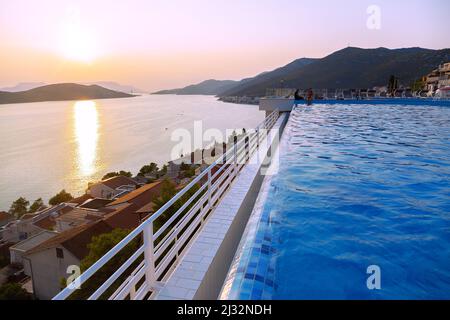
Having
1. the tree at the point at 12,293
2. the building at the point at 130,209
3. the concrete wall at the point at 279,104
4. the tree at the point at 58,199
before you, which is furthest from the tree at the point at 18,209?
the concrete wall at the point at 279,104

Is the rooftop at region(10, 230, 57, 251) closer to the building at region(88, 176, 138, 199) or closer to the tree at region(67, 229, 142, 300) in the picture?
the building at region(88, 176, 138, 199)

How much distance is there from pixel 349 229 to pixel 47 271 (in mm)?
26286

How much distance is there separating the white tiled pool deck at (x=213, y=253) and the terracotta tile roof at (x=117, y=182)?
42.0 m

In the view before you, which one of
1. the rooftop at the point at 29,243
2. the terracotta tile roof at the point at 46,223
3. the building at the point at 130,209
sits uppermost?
the building at the point at 130,209

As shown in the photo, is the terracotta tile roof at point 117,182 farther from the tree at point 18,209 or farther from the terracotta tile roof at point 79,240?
the terracotta tile roof at point 79,240

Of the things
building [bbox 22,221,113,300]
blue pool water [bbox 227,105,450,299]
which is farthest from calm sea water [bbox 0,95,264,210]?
blue pool water [bbox 227,105,450,299]

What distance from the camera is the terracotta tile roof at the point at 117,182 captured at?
43931 millimetres

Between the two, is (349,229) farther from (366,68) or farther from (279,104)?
(366,68)

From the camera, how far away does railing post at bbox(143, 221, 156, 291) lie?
2.57 metres

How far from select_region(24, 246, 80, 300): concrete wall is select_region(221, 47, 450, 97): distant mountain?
8249cm

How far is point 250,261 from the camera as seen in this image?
345 centimetres

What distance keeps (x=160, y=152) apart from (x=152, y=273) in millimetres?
74014

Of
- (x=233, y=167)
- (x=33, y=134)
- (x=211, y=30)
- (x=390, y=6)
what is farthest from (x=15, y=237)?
(x=33, y=134)
